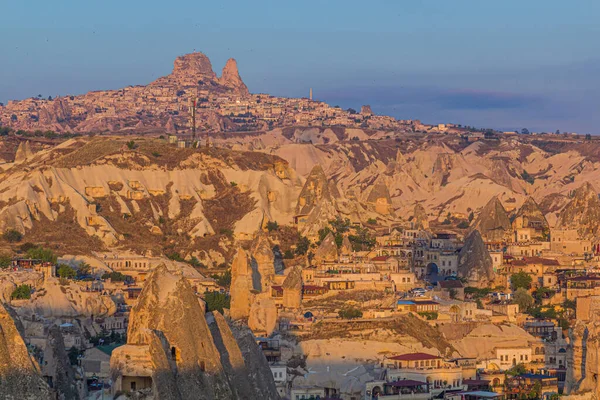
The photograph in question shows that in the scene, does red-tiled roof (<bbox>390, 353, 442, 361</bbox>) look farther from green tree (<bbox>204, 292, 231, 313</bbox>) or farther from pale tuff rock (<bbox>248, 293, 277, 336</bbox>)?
green tree (<bbox>204, 292, 231, 313</bbox>)

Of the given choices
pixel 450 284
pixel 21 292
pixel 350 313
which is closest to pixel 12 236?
pixel 21 292

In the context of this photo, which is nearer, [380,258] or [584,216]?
[380,258]

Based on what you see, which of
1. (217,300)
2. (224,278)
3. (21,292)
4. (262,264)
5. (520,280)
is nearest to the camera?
(21,292)

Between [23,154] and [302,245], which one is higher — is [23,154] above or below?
above

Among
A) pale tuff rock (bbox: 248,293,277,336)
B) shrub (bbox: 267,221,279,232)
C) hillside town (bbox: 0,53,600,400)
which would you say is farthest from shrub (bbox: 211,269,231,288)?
pale tuff rock (bbox: 248,293,277,336)

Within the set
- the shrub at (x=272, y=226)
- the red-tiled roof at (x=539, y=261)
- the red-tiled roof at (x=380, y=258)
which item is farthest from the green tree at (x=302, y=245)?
the red-tiled roof at (x=539, y=261)

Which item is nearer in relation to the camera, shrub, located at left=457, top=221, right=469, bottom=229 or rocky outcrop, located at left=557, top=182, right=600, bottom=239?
rocky outcrop, located at left=557, top=182, right=600, bottom=239

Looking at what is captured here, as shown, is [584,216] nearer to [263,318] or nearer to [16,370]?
[263,318]

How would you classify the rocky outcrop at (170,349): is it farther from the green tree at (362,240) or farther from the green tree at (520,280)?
the green tree at (362,240)
